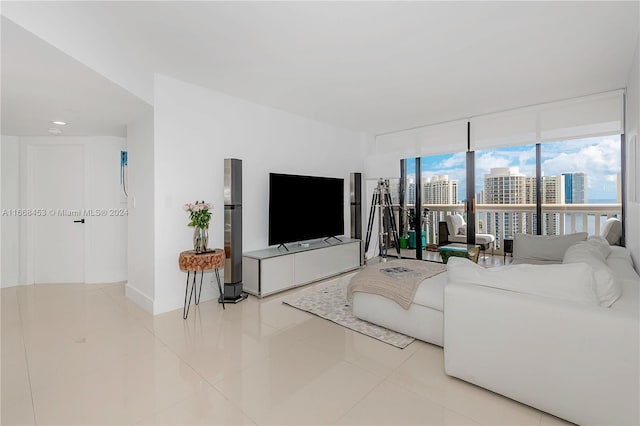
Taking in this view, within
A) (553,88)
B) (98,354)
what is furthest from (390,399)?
(553,88)

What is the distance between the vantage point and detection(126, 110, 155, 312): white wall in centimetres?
328

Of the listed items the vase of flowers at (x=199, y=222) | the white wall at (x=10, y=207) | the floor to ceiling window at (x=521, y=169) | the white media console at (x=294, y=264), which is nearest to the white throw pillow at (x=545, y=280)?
the white media console at (x=294, y=264)

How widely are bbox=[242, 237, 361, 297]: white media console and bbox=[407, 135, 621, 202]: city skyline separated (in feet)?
7.78

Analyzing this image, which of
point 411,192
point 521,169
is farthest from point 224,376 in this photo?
point 521,169

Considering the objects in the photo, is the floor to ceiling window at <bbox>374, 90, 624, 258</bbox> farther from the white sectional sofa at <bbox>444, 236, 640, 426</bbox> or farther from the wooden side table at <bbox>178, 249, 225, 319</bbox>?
the wooden side table at <bbox>178, 249, 225, 319</bbox>

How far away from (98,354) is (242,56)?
9.10 ft

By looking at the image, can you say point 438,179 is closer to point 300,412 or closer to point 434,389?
point 434,389

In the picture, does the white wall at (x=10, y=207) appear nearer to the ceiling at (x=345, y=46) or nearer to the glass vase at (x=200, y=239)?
the ceiling at (x=345, y=46)

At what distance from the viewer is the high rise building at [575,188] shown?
434cm

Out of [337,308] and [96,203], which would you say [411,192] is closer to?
[337,308]

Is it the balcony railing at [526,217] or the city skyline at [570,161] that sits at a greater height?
the city skyline at [570,161]

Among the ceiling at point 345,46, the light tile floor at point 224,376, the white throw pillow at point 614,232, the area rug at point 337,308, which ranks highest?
the ceiling at point 345,46

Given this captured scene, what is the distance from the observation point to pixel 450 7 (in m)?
2.13

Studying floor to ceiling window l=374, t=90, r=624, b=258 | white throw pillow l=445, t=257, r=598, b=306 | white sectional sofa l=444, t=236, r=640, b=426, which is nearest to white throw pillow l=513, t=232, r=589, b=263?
floor to ceiling window l=374, t=90, r=624, b=258
